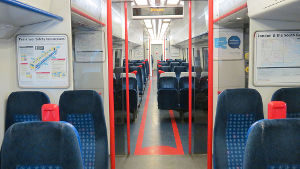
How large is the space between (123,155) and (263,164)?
152 inches

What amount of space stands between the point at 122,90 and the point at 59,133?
3383 mm

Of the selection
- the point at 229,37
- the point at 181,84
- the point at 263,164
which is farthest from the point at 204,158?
the point at 263,164

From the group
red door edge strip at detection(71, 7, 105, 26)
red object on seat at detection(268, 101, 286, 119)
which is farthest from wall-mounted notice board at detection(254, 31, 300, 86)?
red door edge strip at detection(71, 7, 105, 26)

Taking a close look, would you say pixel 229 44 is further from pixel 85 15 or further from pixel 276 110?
pixel 276 110

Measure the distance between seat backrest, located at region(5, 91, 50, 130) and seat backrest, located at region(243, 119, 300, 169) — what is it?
2.33 m

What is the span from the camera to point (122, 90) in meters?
4.78

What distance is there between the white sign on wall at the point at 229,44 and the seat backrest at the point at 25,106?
2402 millimetres

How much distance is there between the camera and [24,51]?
10.6 ft

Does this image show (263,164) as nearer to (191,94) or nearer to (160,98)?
(191,94)

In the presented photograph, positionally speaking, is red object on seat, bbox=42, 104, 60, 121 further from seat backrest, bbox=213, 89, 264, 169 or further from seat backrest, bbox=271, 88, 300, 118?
seat backrest, bbox=271, 88, 300, 118

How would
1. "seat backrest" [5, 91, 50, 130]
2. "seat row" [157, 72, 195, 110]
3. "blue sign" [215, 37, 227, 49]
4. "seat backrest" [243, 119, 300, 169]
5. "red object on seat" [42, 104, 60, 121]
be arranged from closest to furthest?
1. "seat backrest" [243, 119, 300, 169]
2. "red object on seat" [42, 104, 60, 121]
3. "seat backrest" [5, 91, 50, 130]
4. "blue sign" [215, 37, 227, 49]
5. "seat row" [157, 72, 195, 110]

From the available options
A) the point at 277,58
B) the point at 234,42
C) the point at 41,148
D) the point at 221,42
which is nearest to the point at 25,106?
the point at 41,148

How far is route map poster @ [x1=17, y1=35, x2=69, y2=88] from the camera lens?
10.5 feet

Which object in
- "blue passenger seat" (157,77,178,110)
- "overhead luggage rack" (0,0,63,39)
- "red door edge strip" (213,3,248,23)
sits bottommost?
"blue passenger seat" (157,77,178,110)
